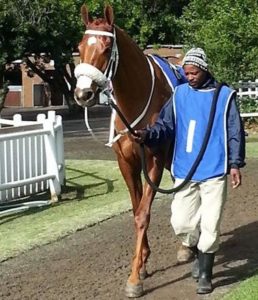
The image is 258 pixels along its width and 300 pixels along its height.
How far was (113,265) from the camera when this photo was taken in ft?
21.8

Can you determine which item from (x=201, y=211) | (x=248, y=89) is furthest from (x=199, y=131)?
(x=248, y=89)

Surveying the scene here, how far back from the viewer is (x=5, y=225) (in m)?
8.53

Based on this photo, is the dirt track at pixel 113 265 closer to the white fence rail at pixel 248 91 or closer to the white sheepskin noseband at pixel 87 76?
the white sheepskin noseband at pixel 87 76

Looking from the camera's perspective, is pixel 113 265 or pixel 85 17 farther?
pixel 113 265

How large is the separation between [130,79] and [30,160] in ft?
14.0

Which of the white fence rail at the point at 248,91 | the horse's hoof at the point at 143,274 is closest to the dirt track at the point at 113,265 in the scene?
the horse's hoof at the point at 143,274

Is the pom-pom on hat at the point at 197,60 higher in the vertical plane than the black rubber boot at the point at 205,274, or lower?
higher

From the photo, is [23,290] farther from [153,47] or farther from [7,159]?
[153,47]

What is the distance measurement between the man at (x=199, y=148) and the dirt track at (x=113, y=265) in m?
0.51

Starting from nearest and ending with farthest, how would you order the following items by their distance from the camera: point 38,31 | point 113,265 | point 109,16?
1. point 109,16
2. point 113,265
3. point 38,31

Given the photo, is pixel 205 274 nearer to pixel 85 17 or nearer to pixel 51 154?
pixel 85 17

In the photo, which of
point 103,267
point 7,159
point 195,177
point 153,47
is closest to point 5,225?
point 7,159

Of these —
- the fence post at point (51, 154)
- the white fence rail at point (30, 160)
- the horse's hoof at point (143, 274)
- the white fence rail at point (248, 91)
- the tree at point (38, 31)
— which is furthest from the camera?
the tree at point (38, 31)

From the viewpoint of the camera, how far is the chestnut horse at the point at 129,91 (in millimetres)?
5500
